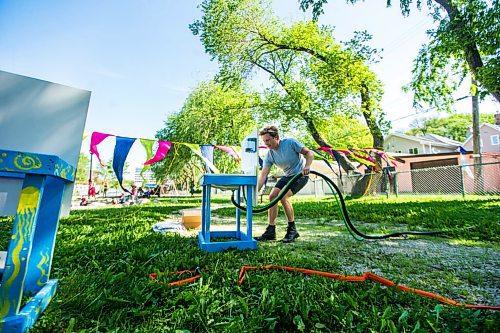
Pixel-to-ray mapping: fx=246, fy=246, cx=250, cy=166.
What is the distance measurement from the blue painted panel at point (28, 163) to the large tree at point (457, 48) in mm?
7872

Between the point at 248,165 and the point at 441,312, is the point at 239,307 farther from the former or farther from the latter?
the point at 248,165

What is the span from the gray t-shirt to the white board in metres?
2.26

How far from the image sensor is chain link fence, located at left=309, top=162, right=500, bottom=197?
910cm

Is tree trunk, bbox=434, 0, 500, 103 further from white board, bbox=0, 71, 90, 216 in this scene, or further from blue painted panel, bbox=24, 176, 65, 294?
blue painted panel, bbox=24, 176, 65, 294

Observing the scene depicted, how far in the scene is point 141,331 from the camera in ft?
3.46

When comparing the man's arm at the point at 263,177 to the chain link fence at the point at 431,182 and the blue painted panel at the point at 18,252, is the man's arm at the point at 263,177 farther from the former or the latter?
the chain link fence at the point at 431,182

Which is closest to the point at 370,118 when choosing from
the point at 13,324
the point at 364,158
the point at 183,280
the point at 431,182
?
the point at 364,158

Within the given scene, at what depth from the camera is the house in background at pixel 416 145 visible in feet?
95.8

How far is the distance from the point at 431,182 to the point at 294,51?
13855 mm

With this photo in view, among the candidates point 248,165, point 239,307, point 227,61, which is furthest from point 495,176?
point 239,307

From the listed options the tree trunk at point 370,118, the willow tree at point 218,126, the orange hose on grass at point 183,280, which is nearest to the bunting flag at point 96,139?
the orange hose on grass at point 183,280

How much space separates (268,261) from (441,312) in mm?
1184

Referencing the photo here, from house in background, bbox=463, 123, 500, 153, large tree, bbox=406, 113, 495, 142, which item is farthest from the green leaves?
large tree, bbox=406, 113, 495, 142

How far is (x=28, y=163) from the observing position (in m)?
0.93
